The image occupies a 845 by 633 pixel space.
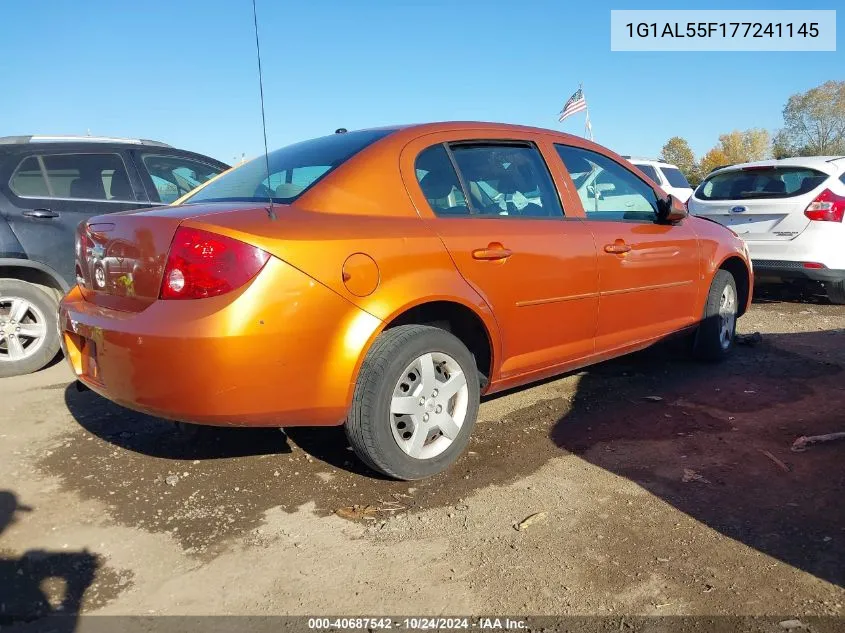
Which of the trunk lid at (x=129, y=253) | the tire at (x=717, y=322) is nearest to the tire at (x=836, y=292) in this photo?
the tire at (x=717, y=322)

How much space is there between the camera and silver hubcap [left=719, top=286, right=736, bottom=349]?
5.05 meters

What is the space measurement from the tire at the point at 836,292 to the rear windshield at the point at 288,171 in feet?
19.7

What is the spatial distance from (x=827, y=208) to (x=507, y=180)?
479cm

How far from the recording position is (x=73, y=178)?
5223 mm

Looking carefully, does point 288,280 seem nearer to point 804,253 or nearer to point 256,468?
point 256,468

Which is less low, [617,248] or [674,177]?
[674,177]

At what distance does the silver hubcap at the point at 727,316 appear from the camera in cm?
505

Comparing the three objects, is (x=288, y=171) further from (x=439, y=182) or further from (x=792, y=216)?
(x=792, y=216)

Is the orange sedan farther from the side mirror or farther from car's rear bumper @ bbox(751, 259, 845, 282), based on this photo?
car's rear bumper @ bbox(751, 259, 845, 282)

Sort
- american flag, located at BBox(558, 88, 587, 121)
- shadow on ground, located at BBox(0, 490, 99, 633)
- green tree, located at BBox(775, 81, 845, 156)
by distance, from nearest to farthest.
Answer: shadow on ground, located at BBox(0, 490, 99, 633)
american flag, located at BBox(558, 88, 587, 121)
green tree, located at BBox(775, 81, 845, 156)

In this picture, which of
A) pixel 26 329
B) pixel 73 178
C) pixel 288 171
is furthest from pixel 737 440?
pixel 73 178

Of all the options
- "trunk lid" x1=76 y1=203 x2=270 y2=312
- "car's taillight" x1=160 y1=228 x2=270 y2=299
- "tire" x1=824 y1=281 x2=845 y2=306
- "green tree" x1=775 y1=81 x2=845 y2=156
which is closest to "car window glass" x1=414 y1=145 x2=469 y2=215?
"trunk lid" x1=76 y1=203 x2=270 y2=312

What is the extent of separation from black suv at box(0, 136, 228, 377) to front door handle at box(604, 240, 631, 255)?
380 centimetres

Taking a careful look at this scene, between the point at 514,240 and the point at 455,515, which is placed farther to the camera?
the point at 514,240
